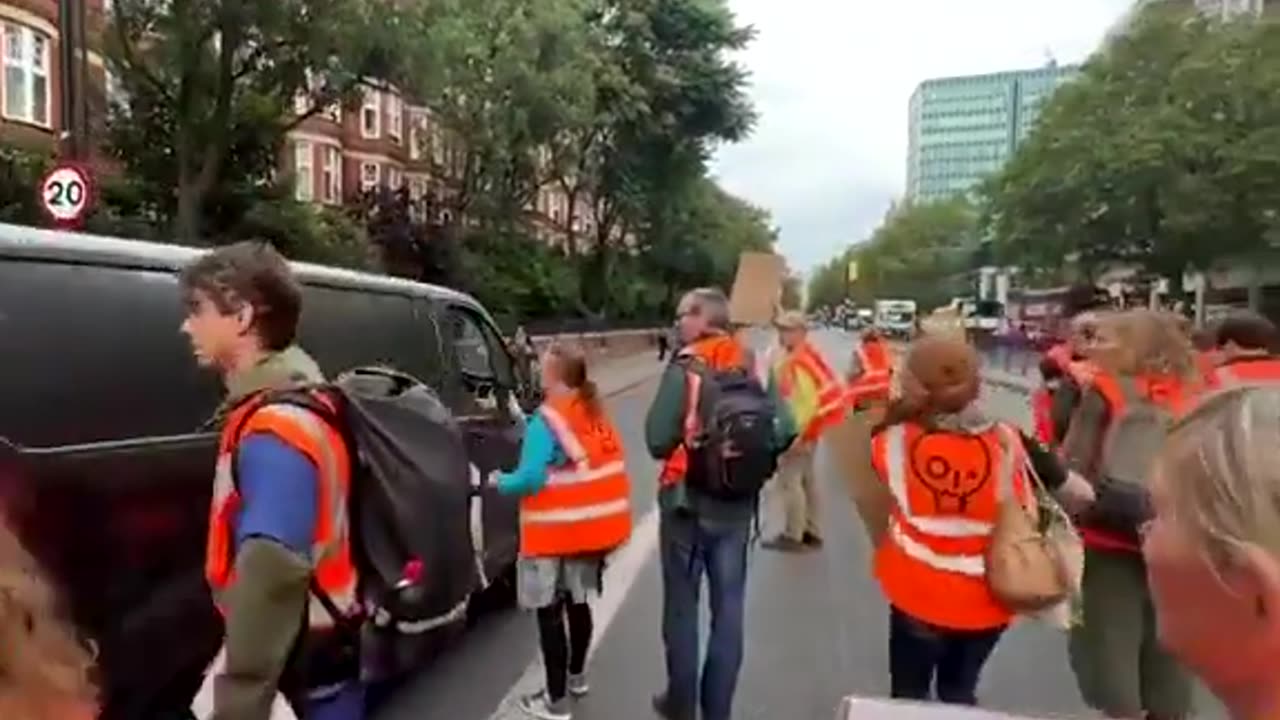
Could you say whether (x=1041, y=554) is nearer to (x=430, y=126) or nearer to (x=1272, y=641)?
(x=1272, y=641)

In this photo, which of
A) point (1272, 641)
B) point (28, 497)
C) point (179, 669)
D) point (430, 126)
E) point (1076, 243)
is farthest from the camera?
point (1076, 243)

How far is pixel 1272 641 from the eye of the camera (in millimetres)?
1482

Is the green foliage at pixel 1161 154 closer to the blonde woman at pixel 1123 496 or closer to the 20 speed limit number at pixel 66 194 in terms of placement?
the 20 speed limit number at pixel 66 194

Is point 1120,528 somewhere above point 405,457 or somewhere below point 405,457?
below

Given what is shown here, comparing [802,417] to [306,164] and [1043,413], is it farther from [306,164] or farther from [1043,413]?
[306,164]

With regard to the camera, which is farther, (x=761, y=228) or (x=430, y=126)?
(x=761, y=228)

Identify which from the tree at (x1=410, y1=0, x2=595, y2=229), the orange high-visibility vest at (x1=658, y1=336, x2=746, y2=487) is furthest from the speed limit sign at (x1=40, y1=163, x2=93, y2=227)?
the tree at (x1=410, y1=0, x2=595, y2=229)

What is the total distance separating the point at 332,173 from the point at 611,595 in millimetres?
46095

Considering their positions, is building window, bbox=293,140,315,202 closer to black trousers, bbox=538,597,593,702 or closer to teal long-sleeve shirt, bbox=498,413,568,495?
black trousers, bbox=538,597,593,702

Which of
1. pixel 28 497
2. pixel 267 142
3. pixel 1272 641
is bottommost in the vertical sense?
pixel 28 497

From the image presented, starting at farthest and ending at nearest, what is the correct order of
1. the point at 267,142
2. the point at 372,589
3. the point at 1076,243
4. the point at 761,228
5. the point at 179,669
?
the point at 761,228
the point at 1076,243
the point at 267,142
the point at 179,669
the point at 372,589

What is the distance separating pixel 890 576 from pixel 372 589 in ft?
5.48

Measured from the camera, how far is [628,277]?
6719 centimetres

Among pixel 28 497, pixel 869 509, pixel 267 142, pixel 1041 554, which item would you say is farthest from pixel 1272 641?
pixel 267 142
